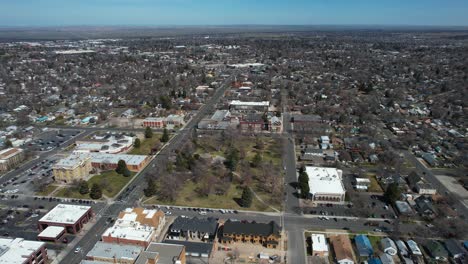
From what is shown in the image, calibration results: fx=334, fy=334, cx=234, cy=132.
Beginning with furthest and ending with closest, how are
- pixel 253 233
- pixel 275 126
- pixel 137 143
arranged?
pixel 275 126 < pixel 137 143 < pixel 253 233

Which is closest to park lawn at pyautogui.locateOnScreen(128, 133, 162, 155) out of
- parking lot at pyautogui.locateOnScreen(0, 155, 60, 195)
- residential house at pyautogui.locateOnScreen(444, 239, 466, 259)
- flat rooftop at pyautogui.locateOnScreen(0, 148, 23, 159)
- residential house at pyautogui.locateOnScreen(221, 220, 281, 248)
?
parking lot at pyautogui.locateOnScreen(0, 155, 60, 195)

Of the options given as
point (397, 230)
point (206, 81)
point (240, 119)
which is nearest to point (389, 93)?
point (240, 119)

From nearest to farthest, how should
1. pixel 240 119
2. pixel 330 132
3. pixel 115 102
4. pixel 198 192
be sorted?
pixel 198 192
pixel 330 132
pixel 240 119
pixel 115 102

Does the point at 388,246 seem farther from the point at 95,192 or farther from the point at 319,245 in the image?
the point at 95,192

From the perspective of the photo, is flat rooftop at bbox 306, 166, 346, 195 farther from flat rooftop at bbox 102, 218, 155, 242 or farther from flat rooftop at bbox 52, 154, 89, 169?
flat rooftop at bbox 52, 154, 89, 169

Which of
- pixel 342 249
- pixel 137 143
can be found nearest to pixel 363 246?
pixel 342 249

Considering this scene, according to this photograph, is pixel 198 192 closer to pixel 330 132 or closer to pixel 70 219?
pixel 70 219
